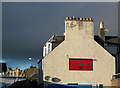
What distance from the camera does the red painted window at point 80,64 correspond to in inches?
1035

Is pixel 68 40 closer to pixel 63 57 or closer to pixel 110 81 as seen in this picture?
pixel 63 57

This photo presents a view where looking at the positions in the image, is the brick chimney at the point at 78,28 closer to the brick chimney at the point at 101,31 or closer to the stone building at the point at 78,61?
the stone building at the point at 78,61

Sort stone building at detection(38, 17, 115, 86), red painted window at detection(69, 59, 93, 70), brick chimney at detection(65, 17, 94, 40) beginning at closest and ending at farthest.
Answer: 1. stone building at detection(38, 17, 115, 86)
2. red painted window at detection(69, 59, 93, 70)
3. brick chimney at detection(65, 17, 94, 40)

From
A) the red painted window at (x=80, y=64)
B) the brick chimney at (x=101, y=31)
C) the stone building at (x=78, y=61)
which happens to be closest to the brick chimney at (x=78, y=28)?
the stone building at (x=78, y=61)

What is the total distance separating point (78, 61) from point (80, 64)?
18.4 inches

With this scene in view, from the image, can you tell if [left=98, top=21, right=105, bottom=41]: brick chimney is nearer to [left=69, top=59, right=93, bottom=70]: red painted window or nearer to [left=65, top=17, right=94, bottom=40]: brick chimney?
[left=65, top=17, right=94, bottom=40]: brick chimney

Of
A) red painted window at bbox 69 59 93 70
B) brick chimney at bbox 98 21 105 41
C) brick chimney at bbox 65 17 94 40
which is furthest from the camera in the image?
brick chimney at bbox 98 21 105 41

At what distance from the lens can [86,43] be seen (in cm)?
2689

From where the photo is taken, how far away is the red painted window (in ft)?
86.2

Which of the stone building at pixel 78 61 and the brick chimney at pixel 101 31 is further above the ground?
the brick chimney at pixel 101 31

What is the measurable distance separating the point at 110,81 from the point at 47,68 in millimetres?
8466

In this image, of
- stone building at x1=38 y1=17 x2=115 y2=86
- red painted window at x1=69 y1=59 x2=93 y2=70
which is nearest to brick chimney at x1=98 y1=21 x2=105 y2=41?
stone building at x1=38 y1=17 x2=115 y2=86

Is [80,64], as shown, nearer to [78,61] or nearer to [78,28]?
[78,61]

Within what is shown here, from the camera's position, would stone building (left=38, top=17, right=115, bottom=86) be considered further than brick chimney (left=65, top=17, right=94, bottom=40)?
No
